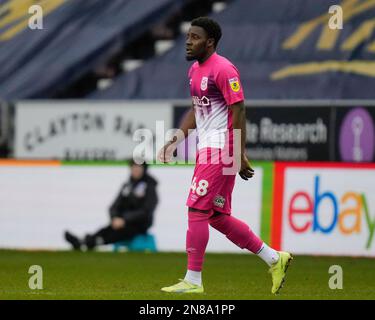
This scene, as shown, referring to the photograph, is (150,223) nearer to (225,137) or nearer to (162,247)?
(162,247)

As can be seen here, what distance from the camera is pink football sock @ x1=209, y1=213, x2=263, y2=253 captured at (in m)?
8.87

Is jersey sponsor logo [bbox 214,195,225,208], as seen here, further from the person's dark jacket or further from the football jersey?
the person's dark jacket

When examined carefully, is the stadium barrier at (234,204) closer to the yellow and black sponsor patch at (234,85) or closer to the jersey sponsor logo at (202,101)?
the jersey sponsor logo at (202,101)

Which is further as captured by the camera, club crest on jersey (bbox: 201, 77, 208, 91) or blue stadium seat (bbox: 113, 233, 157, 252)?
blue stadium seat (bbox: 113, 233, 157, 252)

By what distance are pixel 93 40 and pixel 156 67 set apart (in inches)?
48.7

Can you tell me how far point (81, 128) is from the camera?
60.0 feet

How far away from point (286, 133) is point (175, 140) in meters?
8.17

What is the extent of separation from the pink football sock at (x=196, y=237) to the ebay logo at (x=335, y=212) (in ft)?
18.8

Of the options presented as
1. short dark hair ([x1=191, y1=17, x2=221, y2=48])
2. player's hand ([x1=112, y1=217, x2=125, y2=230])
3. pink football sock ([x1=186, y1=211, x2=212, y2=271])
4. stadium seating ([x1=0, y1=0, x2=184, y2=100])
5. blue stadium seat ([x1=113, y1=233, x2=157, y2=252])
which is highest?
stadium seating ([x1=0, y1=0, x2=184, y2=100])

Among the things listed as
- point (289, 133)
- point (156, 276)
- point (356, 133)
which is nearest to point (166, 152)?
point (156, 276)

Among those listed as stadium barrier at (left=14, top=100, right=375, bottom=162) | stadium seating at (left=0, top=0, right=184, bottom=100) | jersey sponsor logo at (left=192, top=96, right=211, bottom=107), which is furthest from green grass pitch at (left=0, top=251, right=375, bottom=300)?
stadium seating at (left=0, top=0, right=184, bottom=100)

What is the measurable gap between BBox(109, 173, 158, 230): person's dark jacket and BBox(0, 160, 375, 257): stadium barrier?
0.09 meters

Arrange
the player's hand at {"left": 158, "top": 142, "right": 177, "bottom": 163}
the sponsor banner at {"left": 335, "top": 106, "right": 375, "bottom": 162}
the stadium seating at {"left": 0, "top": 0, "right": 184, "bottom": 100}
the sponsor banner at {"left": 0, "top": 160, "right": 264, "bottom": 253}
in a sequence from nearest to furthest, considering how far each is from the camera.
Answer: the player's hand at {"left": 158, "top": 142, "right": 177, "bottom": 163} → the sponsor banner at {"left": 0, "top": 160, "right": 264, "bottom": 253} → the sponsor banner at {"left": 335, "top": 106, "right": 375, "bottom": 162} → the stadium seating at {"left": 0, "top": 0, "right": 184, "bottom": 100}
